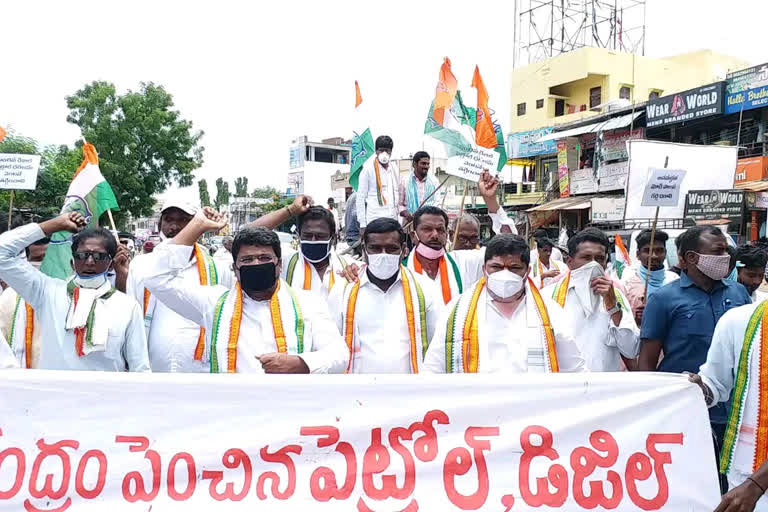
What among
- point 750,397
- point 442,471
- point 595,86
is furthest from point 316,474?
point 595,86

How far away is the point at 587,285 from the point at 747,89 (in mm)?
18559

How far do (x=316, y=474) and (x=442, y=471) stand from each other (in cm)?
52

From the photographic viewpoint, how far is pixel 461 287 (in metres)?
4.27

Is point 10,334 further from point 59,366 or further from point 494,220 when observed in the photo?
point 494,220

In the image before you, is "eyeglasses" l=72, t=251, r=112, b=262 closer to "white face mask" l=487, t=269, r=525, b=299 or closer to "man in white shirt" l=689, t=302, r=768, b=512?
"white face mask" l=487, t=269, r=525, b=299

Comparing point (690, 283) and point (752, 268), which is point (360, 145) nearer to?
point (752, 268)

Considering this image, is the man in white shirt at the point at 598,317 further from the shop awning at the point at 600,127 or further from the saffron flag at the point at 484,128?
the shop awning at the point at 600,127

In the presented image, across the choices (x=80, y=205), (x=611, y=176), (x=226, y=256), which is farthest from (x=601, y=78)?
(x=80, y=205)

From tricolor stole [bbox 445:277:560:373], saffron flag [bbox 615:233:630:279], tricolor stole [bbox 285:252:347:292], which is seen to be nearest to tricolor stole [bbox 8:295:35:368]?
tricolor stole [bbox 285:252:347:292]

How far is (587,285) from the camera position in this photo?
369cm

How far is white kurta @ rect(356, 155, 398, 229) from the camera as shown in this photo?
6.46 metres

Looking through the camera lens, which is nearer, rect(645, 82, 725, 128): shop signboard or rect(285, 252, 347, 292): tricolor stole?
rect(285, 252, 347, 292): tricolor stole

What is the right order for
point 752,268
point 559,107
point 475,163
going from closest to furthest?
1. point 752,268
2. point 475,163
3. point 559,107

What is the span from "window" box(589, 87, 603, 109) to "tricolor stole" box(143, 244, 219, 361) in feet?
98.9
